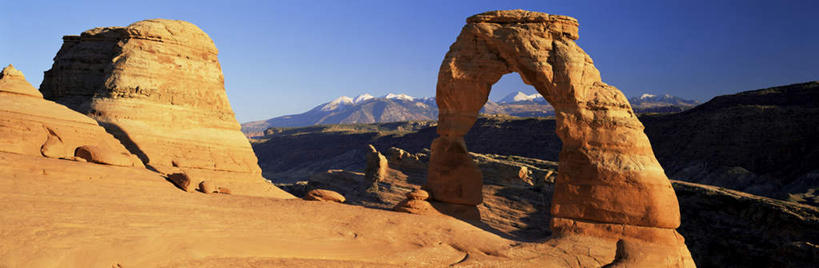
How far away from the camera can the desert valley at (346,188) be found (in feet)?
24.3

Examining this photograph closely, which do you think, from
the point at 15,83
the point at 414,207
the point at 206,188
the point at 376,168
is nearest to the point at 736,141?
the point at 376,168

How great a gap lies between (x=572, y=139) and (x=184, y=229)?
8207 millimetres

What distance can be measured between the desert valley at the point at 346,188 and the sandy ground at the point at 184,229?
0.12 ft

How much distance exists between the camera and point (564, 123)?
11836mm

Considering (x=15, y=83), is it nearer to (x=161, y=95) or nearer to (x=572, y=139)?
(x=161, y=95)

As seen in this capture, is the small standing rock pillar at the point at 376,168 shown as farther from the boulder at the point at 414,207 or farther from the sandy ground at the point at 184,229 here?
the sandy ground at the point at 184,229

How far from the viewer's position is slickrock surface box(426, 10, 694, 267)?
426 inches

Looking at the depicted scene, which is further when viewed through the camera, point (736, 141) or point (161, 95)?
Answer: point (736, 141)

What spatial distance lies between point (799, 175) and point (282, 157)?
201ft

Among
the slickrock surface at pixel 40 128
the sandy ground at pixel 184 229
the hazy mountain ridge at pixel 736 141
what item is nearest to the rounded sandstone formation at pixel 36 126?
the slickrock surface at pixel 40 128

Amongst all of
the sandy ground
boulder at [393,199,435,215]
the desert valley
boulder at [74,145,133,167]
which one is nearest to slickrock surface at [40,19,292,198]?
the desert valley

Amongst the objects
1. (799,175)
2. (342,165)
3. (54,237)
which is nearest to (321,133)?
(342,165)

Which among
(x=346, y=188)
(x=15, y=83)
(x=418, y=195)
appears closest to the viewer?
(x=418, y=195)

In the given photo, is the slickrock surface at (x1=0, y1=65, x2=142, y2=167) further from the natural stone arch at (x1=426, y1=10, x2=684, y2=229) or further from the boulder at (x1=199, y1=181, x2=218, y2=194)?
the natural stone arch at (x1=426, y1=10, x2=684, y2=229)
